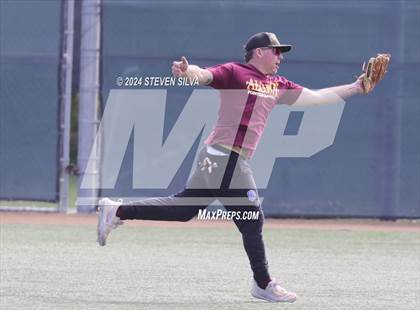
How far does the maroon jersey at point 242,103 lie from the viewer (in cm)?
762

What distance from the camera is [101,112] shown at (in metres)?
14.8

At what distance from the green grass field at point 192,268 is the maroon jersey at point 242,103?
1.17 m

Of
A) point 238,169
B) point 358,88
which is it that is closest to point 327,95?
point 358,88

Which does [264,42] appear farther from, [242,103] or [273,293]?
[273,293]

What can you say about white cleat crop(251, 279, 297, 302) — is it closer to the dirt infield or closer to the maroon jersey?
the maroon jersey

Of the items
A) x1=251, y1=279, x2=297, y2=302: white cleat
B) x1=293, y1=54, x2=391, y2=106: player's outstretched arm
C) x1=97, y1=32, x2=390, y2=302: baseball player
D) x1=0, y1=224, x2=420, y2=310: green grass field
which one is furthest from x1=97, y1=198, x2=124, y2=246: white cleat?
x1=293, y1=54, x2=391, y2=106: player's outstretched arm

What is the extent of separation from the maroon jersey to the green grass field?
3.85 feet

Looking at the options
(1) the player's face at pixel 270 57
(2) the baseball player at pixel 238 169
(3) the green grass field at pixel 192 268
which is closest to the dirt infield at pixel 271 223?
(3) the green grass field at pixel 192 268

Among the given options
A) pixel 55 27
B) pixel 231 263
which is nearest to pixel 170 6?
pixel 55 27

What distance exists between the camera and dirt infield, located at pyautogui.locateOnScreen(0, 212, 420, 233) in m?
14.1

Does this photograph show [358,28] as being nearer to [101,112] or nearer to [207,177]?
[101,112]

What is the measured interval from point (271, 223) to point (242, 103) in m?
7.01

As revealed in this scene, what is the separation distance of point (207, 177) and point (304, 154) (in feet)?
23.1

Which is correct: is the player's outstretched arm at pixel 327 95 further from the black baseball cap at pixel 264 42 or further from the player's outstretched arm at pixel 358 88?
the black baseball cap at pixel 264 42
